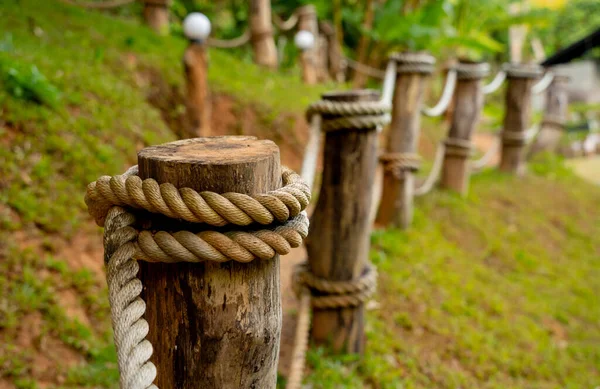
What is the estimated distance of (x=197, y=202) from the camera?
97 cm

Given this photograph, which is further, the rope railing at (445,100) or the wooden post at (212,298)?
the rope railing at (445,100)

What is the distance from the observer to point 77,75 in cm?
359

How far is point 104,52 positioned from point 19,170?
193 cm

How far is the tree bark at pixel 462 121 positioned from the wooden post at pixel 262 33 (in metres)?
2.38

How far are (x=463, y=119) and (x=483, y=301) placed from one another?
6.46 ft

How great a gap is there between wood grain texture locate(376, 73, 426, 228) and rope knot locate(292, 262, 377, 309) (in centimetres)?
170

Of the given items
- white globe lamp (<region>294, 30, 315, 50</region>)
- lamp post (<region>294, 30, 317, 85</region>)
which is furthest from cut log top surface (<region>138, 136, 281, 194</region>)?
lamp post (<region>294, 30, 317, 85</region>)

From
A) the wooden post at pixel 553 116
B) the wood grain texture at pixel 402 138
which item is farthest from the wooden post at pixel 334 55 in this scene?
the wood grain texture at pixel 402 138

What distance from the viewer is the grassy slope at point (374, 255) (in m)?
2.40

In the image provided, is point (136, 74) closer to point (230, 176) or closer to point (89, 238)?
point (89, 238)

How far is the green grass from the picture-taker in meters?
2.78

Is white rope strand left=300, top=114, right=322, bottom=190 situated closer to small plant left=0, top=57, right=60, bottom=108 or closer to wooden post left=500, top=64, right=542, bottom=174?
small plant left=0, top=57, right=60, bottom=108

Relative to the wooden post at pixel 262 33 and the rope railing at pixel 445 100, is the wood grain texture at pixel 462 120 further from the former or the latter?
the wooden post at pixel 262 33

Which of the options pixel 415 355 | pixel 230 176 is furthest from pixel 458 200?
pixel 230 176
